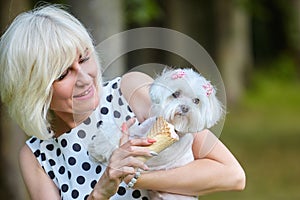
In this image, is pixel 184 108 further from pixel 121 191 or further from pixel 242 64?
pixel 242 64

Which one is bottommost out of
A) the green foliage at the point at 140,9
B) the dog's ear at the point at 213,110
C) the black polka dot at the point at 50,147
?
the black polka dot at the point at 50,147

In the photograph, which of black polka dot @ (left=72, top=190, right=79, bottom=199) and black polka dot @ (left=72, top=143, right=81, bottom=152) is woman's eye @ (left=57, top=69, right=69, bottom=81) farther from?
black polka dot @ (left=72, top=190, right=79, bottom=199)

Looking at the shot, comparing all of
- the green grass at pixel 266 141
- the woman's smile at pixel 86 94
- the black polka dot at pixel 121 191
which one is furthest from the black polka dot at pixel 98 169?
the green grass at pixel 266 141

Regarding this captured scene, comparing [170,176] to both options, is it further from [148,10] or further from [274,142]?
[274,142]

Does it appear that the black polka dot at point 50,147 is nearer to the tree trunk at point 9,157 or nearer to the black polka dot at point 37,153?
the black polka dot at point 37,153

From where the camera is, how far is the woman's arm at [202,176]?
338cm

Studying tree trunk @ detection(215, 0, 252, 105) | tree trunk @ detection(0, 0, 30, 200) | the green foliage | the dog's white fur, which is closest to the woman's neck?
the dog's white fur

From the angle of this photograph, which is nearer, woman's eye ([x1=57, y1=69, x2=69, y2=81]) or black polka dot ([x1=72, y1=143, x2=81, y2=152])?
woman's eye ([x1=57, y1=69, x2=69, y2=81])

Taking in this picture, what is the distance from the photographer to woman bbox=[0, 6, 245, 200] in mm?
3371

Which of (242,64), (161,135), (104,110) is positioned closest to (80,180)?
(104,110)

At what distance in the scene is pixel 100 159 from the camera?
3.50 meters

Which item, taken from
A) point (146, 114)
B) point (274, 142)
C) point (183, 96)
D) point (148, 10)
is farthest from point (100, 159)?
point (274, 142)

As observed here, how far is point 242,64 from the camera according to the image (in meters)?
22.5

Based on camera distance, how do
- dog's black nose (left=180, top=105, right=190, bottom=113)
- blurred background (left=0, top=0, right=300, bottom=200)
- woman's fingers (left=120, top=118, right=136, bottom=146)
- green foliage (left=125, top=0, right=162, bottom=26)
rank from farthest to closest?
green foliage (left=125, top=0, right=162, bottom=26) → blurred background (left=0, top=0, right=300, bottom=200) → woman's fingers (left=120, top=118, right=136, bottom=146) → dog's black nose (left=180, top=105, right=190, bottom=113)
